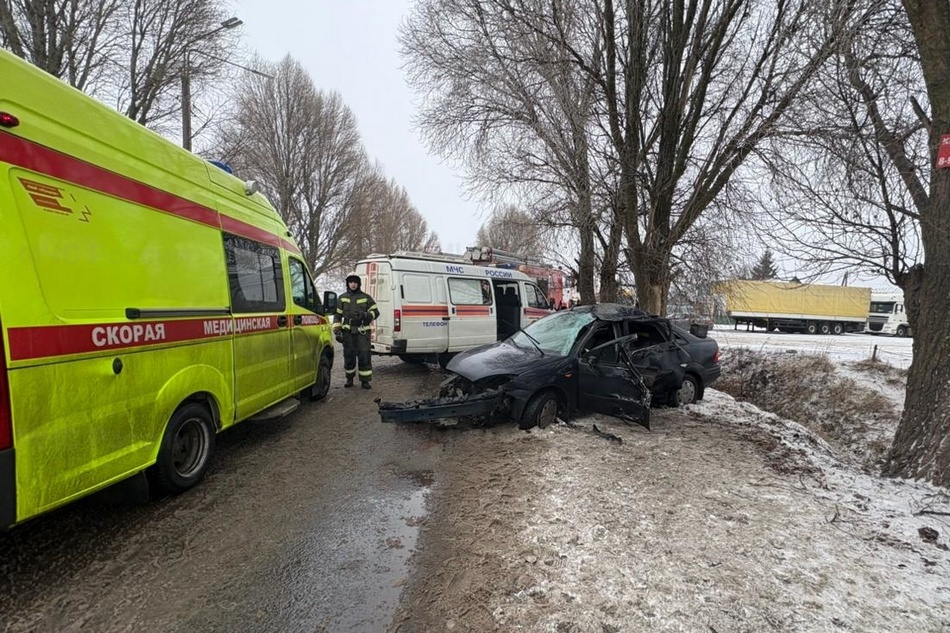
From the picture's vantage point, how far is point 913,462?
13.2ft

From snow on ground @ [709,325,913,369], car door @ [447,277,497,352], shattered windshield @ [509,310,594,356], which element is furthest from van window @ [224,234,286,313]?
snow on ground @ [709,325,913,369]

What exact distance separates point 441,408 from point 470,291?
514 centimetres

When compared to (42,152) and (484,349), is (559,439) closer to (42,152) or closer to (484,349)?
(484,349)

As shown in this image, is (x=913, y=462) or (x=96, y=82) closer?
(x=913, y=462)

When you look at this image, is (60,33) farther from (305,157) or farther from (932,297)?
(932,297)

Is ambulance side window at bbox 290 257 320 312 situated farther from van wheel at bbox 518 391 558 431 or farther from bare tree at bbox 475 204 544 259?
bare tree at bbox 475 204 544 259

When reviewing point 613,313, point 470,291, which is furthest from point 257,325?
point 470,291

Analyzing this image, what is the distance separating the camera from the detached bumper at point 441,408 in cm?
482

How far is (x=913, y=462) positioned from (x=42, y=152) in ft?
23.0

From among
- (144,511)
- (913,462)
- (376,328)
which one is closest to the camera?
(144,511)

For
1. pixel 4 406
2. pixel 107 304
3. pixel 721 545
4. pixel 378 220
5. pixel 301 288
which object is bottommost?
pixel 721 545

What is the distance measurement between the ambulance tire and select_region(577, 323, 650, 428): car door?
3.82 meters

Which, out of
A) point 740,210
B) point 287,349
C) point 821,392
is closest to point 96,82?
point 287,349

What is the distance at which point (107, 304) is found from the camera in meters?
2.79
